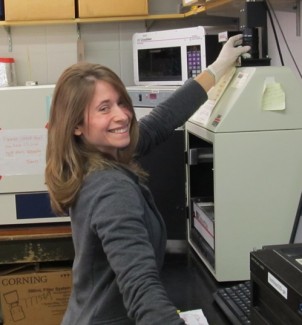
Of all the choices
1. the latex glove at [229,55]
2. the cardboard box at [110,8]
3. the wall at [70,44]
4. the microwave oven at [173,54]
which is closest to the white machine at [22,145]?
the latex glove at [229,55]

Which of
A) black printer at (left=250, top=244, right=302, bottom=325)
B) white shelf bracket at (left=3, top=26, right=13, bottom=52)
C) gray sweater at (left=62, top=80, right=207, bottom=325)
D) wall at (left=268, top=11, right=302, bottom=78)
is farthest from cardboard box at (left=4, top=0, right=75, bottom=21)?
black printer at (left=250, top=244, right=302, bottom=325)

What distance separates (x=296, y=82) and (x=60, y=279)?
1217 millimetres

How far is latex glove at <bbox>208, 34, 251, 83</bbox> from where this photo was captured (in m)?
1.37

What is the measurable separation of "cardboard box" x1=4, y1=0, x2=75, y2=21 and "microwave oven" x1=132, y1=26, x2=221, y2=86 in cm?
47

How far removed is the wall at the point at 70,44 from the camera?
3422 millimetres

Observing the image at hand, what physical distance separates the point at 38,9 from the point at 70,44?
20.7 inches

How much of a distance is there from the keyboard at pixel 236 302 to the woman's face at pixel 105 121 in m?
0.49

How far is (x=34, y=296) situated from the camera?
1915mm

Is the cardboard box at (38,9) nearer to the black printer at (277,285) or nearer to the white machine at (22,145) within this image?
the white machine at (22,145)

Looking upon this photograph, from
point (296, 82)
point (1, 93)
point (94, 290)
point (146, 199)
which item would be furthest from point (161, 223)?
point (1, 93)

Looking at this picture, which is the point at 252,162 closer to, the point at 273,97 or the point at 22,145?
the point at 273,97

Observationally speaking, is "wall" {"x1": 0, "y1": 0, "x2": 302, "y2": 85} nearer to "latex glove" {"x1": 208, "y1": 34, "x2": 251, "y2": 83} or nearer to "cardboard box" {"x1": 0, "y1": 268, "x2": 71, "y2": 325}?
"cardboard box" {"x1": 0, "y1": 268, "x2": 71, "y2": 325}

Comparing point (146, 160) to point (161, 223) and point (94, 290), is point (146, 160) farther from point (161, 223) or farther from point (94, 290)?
point (94, 290)

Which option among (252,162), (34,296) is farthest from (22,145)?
(252,162)
